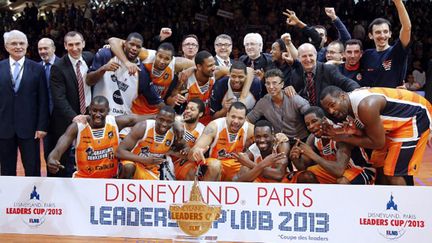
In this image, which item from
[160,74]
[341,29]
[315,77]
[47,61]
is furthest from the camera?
[341,29]

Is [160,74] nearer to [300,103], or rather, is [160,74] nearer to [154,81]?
[154,81]

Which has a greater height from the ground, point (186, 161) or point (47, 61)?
point (47, 61)

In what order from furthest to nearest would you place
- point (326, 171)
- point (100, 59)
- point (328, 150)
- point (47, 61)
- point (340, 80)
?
point (47, 61)
point (100, 59)
point (340, 80)
point (328, 150)
point (326, 171)

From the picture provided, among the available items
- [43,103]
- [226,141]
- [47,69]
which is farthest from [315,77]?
[47,69]

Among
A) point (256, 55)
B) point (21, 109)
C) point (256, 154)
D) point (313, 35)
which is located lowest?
point (256, 154)

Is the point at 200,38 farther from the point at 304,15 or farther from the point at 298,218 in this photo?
the point at 298,218

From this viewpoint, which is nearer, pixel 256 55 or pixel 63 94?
pixel 63 94

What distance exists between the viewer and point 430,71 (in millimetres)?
6043

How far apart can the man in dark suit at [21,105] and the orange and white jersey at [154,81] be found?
892 mm

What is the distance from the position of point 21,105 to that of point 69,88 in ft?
1.55

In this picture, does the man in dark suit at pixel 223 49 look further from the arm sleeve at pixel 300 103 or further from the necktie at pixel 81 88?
the necktie at pixel 81 88

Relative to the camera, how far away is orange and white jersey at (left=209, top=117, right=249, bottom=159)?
199 inches

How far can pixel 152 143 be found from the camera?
5.03 meters

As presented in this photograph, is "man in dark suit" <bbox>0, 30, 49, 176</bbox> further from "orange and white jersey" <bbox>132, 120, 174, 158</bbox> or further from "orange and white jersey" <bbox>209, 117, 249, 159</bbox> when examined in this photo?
"orange and white jersey" <bbox>209, 117, 249, 159</bbox>
